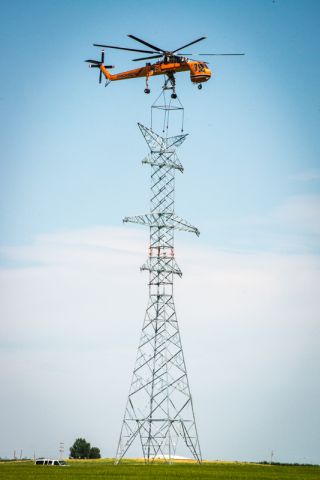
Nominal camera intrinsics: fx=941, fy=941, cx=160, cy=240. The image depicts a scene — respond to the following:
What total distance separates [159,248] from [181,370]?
11898 millimetres

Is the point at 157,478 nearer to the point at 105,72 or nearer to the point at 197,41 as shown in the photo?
the point at 197,41

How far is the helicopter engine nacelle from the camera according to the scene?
8075 centimetres

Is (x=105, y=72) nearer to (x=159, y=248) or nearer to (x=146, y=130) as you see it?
(x=146, y=130)

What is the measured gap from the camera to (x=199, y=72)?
265 feet

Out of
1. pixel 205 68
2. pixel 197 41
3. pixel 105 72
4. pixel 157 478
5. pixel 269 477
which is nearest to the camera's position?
pixel 157 478

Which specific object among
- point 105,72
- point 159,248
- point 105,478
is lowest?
point 105,478

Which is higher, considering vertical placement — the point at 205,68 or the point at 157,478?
the point at 205,68

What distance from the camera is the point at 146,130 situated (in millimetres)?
91688

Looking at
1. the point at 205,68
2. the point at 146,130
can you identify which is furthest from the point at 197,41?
the point at 146,130

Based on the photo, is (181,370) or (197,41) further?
(181,370)

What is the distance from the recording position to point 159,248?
8969cm

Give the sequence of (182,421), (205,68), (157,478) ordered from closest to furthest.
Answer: (157,478) < (205,68) < (182,421)

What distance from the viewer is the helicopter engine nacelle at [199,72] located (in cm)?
8075

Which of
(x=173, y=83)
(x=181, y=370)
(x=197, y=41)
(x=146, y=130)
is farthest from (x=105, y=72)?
(x=181, y=370)
